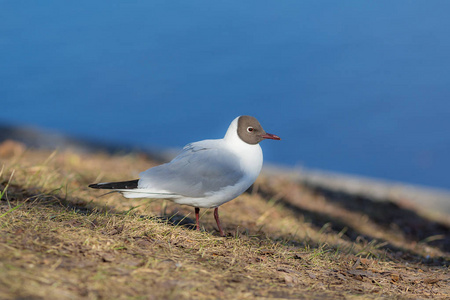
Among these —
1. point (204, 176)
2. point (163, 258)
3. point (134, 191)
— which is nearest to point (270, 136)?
point (204, 176)

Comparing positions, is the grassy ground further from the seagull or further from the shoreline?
the shoreline

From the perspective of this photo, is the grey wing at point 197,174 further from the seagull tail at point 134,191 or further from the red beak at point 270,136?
the red beak at point 270,136

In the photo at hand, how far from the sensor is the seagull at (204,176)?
4223 millimetres

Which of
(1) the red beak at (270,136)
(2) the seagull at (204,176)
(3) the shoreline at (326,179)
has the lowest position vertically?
(3) the shoreline at (326,179)

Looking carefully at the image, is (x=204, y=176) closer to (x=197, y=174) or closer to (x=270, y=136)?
(x=197, y=174)

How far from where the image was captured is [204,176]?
423 centimetres

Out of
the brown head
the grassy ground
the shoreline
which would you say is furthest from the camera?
the shoreline

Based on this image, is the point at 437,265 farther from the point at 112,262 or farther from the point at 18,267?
the point at 18,267

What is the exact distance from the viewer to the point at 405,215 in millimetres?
9398

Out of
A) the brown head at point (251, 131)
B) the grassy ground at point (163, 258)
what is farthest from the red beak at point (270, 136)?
the grassy ground at point (163, 258)

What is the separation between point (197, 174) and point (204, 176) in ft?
0.22

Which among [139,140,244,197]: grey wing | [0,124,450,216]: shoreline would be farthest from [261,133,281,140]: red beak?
[0,124,450,216]: shoreline

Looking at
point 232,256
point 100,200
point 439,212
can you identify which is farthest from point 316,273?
point 439,212

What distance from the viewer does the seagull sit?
4.22 meters
